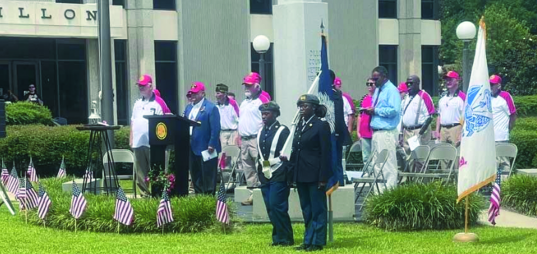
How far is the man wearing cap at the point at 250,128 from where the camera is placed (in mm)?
16797

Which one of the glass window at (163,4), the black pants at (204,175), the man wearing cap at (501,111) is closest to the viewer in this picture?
the black pants at (204,175)

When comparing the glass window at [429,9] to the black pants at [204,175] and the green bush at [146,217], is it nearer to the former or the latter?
the black pants at [204,175]

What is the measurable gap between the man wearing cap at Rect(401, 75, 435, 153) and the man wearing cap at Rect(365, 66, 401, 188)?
2.58 metres

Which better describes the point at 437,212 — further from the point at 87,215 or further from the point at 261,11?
the point at 261,11

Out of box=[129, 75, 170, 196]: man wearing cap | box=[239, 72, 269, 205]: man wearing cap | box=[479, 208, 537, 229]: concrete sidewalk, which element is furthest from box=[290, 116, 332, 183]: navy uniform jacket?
box=[129, 75, 170, 196]: man wearing cap

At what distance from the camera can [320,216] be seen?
11.3m

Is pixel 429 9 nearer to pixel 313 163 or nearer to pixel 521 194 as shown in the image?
pixel 521 194

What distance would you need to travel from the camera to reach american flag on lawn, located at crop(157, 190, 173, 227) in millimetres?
12742

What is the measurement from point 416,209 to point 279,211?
2.28m

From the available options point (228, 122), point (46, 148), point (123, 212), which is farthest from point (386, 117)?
point (46, 148)

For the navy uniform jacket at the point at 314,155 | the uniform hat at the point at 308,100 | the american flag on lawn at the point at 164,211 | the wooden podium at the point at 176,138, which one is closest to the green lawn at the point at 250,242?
the american flag on lawn at the point at 164,211

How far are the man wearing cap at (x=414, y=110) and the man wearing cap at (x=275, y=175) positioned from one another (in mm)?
6659

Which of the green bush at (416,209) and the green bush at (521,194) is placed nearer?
the green bush at (416,209)

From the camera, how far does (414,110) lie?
59.5 feet
